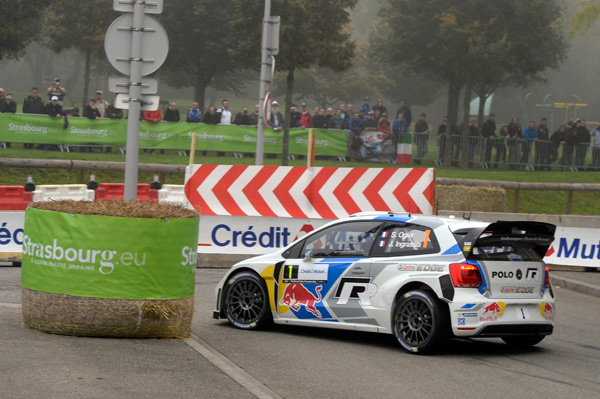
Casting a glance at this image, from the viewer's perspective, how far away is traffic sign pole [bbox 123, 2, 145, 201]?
13492 mm

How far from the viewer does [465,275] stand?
1023 cm

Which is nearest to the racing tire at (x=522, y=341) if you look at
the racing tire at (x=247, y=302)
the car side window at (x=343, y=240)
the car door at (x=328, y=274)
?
the car door at (x=328, y=274)

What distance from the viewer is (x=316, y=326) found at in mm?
11328

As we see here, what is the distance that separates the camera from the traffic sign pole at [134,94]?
1349 centimetres

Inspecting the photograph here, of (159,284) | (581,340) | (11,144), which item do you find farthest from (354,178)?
(11,144)

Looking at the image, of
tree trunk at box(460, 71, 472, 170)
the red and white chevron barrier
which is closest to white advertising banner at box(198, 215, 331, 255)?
the red and white chevron barrier

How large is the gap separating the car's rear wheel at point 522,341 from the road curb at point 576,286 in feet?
17.7

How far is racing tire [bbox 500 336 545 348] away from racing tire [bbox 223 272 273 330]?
101 inches

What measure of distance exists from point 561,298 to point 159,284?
7.79m

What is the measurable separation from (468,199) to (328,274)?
31.5ft

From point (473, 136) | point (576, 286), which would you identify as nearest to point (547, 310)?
point (576, 286)

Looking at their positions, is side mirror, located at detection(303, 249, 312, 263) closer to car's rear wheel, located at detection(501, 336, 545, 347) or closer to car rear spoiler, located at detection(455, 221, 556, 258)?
car rear spoiler, located at detection(455, 221, 556, 258)

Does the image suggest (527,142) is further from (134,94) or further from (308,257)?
(308,257)

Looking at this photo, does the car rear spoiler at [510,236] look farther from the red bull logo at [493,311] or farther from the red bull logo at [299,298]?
the red bull logo at [299,298]
